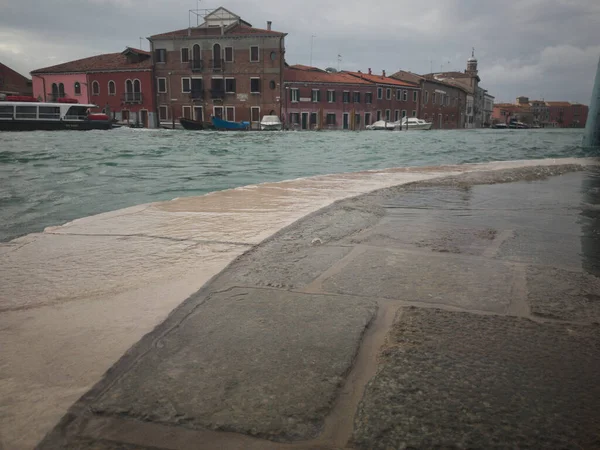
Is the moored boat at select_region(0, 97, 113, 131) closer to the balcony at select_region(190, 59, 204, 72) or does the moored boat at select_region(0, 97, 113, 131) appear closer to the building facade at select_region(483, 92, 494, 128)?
the balcony at select_region(190, 59, 204, 72)

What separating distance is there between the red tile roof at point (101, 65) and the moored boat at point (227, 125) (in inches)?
328

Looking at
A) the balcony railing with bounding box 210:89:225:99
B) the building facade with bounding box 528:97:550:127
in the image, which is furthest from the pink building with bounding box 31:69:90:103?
the building facade with bounding box 528:97:550:127

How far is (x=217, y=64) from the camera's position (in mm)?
35062

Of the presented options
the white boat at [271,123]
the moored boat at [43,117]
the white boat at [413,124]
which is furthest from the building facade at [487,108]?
the moored boat at [43,117]

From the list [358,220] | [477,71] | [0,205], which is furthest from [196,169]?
[477,71]

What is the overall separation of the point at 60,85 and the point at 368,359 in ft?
143

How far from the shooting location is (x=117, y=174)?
7352mm

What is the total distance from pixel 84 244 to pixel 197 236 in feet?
1.58

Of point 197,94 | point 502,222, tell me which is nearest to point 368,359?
point 502,222

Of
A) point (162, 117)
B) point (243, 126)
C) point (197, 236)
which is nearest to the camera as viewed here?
point (197, 236)

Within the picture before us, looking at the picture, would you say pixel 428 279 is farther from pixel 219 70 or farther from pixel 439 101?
pixel 439 101

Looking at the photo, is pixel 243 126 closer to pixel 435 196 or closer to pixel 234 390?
pixel 435 196

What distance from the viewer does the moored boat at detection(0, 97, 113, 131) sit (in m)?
23.4

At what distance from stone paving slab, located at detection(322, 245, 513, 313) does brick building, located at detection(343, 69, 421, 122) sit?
40.5m
